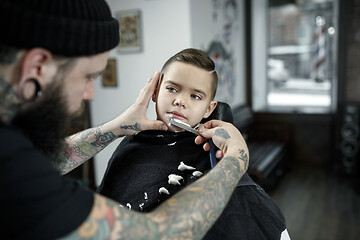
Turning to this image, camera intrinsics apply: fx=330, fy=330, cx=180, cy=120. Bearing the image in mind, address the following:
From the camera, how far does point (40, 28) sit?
0.67m

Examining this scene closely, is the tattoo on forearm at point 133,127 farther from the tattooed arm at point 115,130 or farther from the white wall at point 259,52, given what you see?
the white wall at point 259,52

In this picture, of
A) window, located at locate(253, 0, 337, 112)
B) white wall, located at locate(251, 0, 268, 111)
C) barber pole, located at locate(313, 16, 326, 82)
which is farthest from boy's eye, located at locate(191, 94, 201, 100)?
barber pole, located at locate(313, 16, 326, 82)

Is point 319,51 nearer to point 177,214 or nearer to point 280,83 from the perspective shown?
point 280,83

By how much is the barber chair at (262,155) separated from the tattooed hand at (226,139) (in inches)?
74.8

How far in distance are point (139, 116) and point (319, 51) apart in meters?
4.18

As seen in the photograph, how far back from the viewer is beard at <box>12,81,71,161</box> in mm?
724

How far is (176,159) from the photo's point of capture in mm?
1254

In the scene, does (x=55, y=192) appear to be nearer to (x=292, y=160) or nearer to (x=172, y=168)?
(x=172, y=168)

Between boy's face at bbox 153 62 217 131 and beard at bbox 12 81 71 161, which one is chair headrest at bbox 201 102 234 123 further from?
beard at bbox 12 81 71 161

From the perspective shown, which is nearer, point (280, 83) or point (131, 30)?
point (131, 30)

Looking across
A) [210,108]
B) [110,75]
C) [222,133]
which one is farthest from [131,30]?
[222,133]

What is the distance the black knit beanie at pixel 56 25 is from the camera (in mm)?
663

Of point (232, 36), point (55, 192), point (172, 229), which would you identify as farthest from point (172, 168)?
point (232, 36)

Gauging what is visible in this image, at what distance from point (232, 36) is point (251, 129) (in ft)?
4.30
